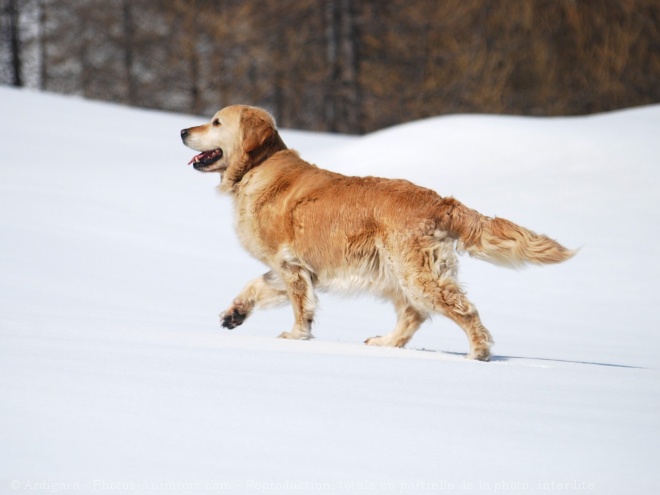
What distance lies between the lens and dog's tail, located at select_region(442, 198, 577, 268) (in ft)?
17.7

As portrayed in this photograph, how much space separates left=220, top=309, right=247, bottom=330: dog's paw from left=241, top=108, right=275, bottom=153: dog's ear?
3.57 ft

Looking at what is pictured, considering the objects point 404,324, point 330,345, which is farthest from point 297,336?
point 404,324

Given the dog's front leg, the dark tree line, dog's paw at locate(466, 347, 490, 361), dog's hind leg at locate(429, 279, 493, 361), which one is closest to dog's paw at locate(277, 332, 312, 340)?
the dog's front leg

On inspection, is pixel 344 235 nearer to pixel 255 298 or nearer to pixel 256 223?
pixel 256 223

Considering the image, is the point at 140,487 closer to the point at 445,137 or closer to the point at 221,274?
the point at 221,274

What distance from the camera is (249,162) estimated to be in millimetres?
6242

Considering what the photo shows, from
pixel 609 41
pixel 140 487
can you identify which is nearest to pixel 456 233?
pixel 140 487

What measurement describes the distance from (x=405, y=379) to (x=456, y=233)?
1546mm

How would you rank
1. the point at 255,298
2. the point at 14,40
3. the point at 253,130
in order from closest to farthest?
the point at 255,298 → the point at 253,130 → the point at 14,40

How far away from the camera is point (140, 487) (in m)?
2.73

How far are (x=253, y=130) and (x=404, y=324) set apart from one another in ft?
5.33

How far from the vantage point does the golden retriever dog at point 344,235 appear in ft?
17.7

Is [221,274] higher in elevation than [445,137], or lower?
lower

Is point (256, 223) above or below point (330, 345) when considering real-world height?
above
